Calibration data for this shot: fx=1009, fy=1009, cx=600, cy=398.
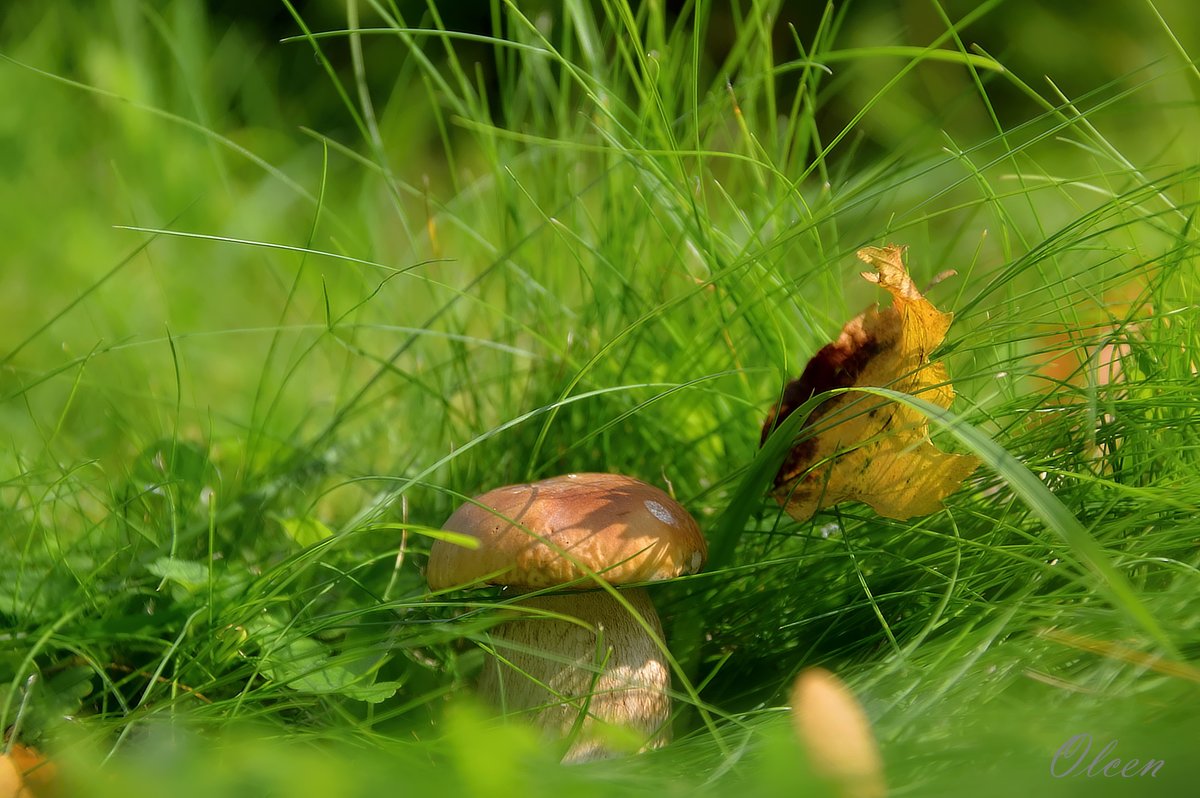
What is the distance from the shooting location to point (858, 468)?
76 cm

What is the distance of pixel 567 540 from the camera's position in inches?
27.9

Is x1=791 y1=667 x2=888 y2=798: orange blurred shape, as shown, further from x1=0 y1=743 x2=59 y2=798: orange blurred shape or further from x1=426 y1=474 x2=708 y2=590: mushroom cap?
x1=0 y1=743 x2=59 y2=798: orange blurred shape

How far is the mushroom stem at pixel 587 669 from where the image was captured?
76cm

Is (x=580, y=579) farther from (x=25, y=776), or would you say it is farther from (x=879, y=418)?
(x=25, y=776)

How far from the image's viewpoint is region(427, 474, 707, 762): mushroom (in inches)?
27.9

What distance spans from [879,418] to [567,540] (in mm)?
253

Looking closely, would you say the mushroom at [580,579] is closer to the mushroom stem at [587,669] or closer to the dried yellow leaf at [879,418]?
the mushroom stem at [587,669]

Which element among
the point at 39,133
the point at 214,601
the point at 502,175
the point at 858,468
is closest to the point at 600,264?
the point at 502,175

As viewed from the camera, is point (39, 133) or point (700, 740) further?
point (39, 133)

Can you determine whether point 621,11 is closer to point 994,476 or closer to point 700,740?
point 994,476

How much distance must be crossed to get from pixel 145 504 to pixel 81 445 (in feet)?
0.95

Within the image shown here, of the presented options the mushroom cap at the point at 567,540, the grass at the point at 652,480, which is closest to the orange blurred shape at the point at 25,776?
the grass at the point at 652,480

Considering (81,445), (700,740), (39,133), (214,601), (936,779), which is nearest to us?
(936,779)

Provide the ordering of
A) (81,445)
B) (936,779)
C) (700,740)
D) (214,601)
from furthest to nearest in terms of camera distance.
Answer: (81,445) < (214,601) < (700,740) < (936,779)
